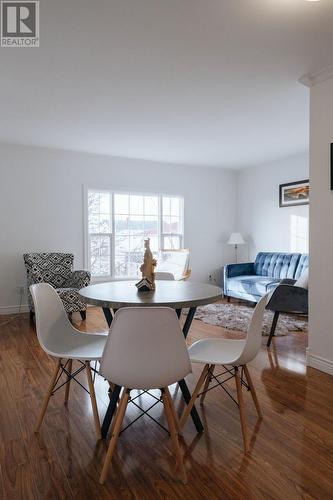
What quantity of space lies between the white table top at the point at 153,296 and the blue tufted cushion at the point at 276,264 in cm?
354

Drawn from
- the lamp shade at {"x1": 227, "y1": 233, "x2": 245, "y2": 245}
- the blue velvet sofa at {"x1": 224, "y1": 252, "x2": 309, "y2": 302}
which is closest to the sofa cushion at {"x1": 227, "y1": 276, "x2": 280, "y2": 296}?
the blue velvet sofa at {"x1": 224, "y1": 252, "x2": 309, "y2": 302}

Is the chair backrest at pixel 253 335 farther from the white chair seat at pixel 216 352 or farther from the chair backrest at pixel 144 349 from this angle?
the chair backrest at pixel 144 349

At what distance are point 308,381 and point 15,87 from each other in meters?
3.54

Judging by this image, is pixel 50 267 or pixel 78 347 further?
pixel 50 267

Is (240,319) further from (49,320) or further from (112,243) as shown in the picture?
(49,320)

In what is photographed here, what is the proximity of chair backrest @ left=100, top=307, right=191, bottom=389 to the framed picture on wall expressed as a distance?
4.84 metres

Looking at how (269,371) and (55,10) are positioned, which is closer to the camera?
(55,10)

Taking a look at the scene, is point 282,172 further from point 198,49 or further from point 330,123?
point 198,49

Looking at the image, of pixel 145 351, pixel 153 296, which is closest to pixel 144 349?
pixel 145 351

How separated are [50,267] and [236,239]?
11.4ft

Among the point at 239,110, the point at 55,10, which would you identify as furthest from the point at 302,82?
the point at 55,10

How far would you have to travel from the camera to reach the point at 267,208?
648 centimetres

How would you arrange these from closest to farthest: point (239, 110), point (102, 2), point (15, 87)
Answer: point (102, 2)
point (15, 87)
point (239, 110)

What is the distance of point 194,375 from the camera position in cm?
288
